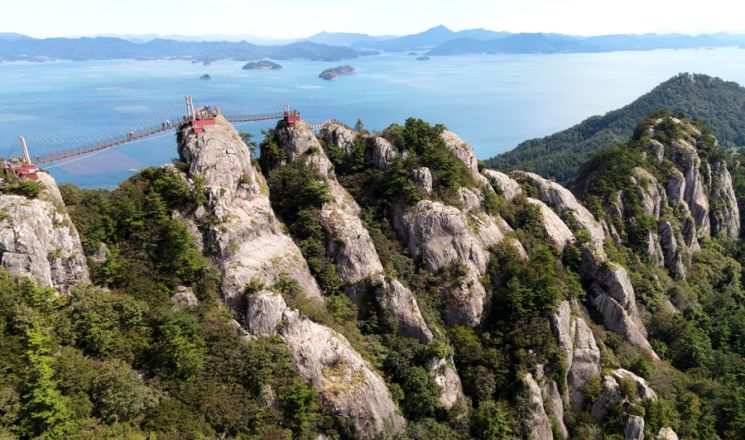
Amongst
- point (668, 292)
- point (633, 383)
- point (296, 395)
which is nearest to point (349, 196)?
point (296, 395)

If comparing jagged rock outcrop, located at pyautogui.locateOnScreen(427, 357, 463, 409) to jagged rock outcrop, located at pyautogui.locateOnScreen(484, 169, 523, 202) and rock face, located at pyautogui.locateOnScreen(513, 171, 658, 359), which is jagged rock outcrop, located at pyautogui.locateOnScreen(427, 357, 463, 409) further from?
jagged rock outcrop, located at pyautogui.locateOnScreen(484, 169, 523, 202)

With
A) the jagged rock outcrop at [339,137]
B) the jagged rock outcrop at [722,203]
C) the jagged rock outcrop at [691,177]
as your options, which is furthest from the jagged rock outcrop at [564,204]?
the jagged rock outcrop at [722,203]

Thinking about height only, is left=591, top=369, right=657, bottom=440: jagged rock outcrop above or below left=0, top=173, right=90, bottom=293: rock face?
below

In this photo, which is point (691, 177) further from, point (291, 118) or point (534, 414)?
point (291, 118)

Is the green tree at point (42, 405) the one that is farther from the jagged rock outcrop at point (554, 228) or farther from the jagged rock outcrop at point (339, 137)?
the jagged rock outcrop at point (554, 228)

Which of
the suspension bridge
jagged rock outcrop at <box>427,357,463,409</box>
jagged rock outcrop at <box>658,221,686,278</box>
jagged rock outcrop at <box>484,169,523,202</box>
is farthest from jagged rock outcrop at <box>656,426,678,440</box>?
the suspension bridge

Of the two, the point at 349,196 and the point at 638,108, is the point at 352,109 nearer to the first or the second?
the point at 638,108
